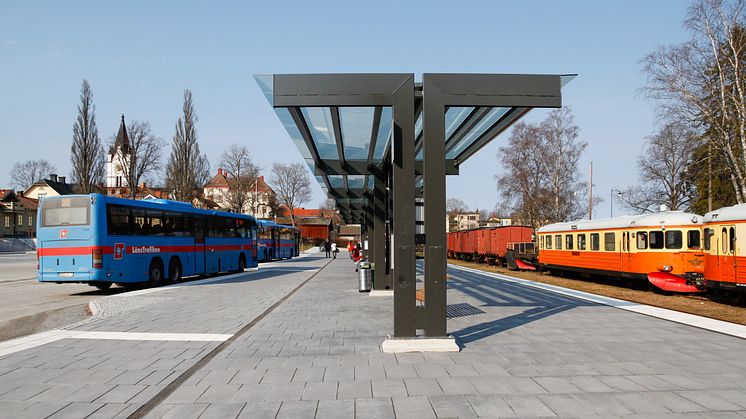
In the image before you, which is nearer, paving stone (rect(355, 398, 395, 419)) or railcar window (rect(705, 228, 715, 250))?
paving stone (rect(355, 398, 395, 419))

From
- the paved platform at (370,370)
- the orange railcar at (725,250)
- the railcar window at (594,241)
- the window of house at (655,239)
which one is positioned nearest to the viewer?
the paved platform at (370,370)

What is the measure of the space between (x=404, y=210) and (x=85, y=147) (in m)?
47.7

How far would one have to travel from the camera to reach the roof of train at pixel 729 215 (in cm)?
1402

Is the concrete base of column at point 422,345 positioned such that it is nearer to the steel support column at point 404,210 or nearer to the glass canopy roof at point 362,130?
the steel support column at point 404,210

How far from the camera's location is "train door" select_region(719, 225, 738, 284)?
13.9 m

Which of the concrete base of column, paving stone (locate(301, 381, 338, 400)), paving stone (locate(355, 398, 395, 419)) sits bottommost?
paving stone (locate(301, 381, 338, 400))

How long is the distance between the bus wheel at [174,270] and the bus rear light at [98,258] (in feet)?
14.9

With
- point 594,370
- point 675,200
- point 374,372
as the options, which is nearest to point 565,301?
point 594,370

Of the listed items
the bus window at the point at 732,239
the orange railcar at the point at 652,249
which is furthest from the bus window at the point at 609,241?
the bus window at the point at 732,239

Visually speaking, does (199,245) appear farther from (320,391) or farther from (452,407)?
(452,407)

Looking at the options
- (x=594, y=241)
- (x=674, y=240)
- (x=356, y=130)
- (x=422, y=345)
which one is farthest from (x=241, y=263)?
(x=422, y=345)

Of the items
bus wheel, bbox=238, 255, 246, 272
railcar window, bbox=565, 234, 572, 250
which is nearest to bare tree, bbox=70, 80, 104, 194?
bus wheel, bbox=238, 255, 246, 272

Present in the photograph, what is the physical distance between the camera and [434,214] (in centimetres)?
740

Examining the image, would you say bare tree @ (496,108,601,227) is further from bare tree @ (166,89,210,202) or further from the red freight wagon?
bare tree @ (166,89,210,202)
